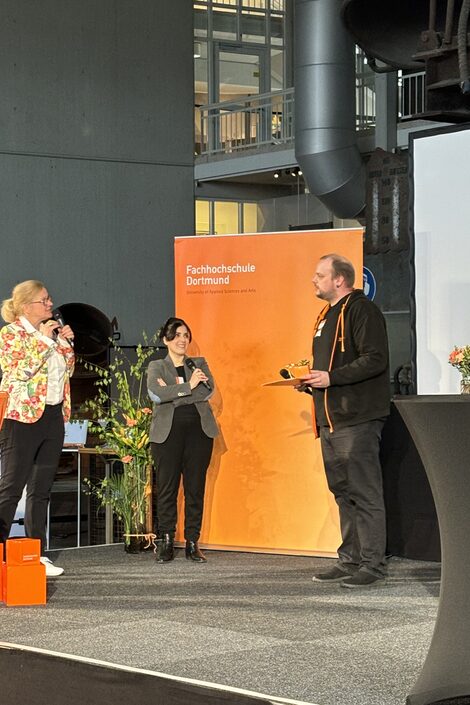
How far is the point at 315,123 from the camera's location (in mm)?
14117

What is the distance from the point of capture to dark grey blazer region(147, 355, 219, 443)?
6.78m

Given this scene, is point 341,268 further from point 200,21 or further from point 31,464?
point 200,21

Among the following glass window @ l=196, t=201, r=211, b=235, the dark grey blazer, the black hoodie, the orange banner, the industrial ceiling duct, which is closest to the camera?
the black hoodie

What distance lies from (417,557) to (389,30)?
3.36 m

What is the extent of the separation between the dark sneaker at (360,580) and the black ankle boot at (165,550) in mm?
1256

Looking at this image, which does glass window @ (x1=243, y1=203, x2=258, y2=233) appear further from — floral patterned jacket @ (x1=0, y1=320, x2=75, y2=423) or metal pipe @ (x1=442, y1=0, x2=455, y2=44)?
metal pipe @ (x1=442, y1=0, x2=455, y2=44)

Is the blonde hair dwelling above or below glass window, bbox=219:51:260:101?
below

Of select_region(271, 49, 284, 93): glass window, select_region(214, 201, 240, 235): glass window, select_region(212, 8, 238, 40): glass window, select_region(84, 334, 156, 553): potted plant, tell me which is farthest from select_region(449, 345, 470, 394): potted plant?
select_region(271, 49, 284, 93): glass window

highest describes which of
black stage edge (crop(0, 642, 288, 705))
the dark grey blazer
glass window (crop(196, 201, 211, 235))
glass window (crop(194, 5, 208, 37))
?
glass window (crop(194, 5, 208, 37))

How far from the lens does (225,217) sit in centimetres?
1895

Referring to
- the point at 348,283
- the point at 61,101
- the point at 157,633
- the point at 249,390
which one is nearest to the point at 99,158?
the point at 61,101

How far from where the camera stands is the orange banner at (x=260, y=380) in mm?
6918

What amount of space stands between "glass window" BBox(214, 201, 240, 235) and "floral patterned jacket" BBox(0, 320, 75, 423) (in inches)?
490


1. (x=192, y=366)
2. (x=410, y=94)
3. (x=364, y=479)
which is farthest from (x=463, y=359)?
(x=410, y=94)
